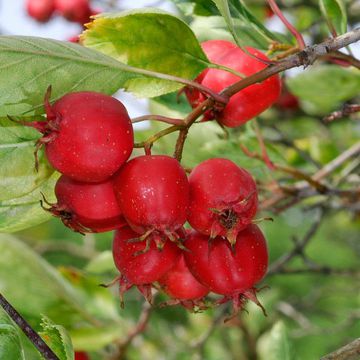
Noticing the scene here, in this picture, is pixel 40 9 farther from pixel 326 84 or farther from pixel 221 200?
pixel 221 200

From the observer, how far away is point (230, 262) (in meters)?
1.13

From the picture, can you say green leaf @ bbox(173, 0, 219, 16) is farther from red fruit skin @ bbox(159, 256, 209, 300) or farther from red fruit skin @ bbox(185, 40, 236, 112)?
red fruit skin @ bbox(159, 256, 209, 300)

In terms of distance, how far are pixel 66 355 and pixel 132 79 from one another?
50cm

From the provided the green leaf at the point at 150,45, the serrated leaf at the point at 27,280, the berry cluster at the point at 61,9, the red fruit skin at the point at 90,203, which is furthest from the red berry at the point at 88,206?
the berry cluster at the point at 61,9

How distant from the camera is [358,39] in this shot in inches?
46.5

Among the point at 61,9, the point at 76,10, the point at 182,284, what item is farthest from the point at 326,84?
the point at 61,9

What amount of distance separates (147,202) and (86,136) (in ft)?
0.43

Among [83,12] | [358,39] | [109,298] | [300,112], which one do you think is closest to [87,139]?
[358,39]

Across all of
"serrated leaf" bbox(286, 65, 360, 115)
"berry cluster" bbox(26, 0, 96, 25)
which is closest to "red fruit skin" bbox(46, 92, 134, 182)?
"serrated leaf" bbox(286, 65, 360, 115)

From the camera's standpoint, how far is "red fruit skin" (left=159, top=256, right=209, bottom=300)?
1233 mm

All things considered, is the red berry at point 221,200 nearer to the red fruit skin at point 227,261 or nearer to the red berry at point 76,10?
the red fruit skin at point 227,261

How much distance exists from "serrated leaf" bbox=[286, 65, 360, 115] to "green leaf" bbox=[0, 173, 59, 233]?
3.72 ft

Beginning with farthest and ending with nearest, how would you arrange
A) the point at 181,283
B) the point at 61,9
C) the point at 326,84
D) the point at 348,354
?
the point at 61,9, the point at 326,84, the point at 181,283, the point at 348,354

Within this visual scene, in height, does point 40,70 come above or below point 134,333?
above
